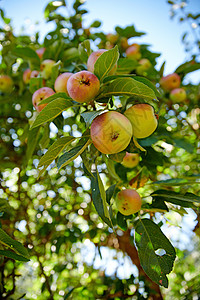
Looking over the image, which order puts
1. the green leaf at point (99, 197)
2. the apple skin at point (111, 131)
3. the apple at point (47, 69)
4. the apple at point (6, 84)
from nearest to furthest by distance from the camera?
the apple skin at point (111, 131)
the green leaf at point (99, 197)
the apple at point (47, 69)
the apple at point (6, 84)

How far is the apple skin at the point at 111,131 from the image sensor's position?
779mm

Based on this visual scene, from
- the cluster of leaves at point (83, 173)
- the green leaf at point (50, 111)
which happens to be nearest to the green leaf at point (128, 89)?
the cluster of leaves at point (83, 173)

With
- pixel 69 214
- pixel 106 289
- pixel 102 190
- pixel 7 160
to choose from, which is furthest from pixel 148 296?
pixel 7 160

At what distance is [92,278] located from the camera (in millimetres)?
2314

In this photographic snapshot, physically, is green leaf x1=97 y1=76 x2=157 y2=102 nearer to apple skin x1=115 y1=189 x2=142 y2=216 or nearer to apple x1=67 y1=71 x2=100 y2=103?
apple x1=67 y1=71 x2=100 y2=103

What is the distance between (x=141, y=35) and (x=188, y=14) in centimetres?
146

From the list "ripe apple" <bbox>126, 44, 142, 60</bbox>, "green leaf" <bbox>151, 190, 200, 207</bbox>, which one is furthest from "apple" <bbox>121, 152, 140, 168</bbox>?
"ripe apple" <bbox>126, 44, 142, 60</bbox>

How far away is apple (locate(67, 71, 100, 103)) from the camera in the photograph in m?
0.86

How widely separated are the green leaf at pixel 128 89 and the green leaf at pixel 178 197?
0.52 m

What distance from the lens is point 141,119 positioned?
85 centimetres

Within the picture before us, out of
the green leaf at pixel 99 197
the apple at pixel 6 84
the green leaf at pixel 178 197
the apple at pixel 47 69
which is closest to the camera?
the green leaf at pixel 99 197

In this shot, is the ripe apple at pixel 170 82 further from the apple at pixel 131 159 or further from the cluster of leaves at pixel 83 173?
the apple at pixel 131 159

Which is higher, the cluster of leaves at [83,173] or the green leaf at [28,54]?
the green leaf at [28,54]

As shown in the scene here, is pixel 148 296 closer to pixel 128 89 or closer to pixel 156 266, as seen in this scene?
pixel 156 266
